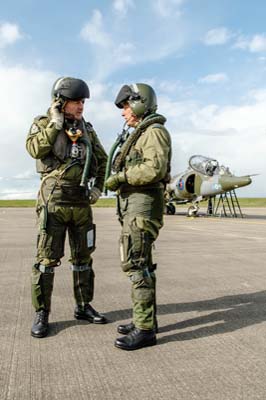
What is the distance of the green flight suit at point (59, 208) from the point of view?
3.92 metres

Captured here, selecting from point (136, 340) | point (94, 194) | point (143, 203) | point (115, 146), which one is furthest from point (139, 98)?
point (136, 340)

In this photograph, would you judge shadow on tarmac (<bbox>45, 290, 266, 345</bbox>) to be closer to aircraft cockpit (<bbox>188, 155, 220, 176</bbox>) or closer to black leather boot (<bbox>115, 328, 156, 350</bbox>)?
black leather boot (<bbox>115, 328, 156, 350</bbox>)

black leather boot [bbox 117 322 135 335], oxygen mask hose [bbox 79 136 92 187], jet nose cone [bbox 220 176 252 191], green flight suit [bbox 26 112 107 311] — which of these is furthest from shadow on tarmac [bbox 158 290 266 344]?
jet nose cone [bbox 220 176 252 191]

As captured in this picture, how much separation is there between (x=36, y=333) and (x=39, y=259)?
672 mm

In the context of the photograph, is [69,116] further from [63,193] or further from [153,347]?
[153,347]

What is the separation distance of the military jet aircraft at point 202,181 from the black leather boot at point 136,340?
55.4 ft

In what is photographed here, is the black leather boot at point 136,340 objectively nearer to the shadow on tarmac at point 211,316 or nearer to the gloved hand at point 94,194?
the shadow on tarmac at point 211,316

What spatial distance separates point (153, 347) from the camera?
3467 millimetres

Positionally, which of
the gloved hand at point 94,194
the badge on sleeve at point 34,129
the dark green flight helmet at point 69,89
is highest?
the dark green flight helmet at point 69,89

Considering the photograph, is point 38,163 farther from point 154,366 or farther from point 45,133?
point 154,366

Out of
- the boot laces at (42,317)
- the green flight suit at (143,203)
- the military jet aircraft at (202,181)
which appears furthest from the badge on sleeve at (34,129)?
the military jet aircraft at (202,181)

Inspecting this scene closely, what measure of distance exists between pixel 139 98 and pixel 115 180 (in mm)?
757

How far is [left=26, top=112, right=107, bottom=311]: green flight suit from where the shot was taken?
12.9 ft

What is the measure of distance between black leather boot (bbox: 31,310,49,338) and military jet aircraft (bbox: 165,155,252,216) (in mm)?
16822
